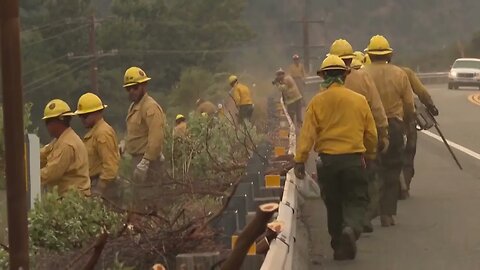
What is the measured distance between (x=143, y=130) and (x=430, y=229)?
3246 millimetres

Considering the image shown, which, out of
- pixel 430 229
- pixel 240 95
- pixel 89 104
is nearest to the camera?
pixel 89 104

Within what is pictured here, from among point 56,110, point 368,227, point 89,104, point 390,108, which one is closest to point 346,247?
point 368,227

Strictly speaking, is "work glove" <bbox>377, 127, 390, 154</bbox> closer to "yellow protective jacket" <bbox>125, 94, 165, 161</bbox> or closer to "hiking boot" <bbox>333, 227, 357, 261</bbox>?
"hiking boot" <bbox>333, 227, 357, 261</bbox>

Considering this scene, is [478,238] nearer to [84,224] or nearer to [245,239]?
[84,224]

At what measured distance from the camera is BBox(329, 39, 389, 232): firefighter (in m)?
12.4

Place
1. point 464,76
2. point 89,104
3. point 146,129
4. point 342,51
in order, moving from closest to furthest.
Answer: point 89,104, point 146,129, point 342,51, point 464,76

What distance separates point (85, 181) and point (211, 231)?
214 cm

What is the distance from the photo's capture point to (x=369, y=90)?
41.5ft

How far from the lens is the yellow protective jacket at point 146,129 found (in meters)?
12.3

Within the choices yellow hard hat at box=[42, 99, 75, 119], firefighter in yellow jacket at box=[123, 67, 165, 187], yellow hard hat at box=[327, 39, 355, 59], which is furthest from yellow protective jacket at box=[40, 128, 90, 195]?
yellow hard hat at box=[327, 39, 355, 59]

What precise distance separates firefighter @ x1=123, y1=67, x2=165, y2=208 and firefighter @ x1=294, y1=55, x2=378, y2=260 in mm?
1810

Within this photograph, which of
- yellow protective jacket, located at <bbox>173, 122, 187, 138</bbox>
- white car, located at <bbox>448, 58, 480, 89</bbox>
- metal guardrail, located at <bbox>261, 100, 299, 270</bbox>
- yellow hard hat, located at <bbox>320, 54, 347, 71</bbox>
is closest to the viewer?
metal guardrail, located at <bbox>261, 100, 299, 270</bbox>

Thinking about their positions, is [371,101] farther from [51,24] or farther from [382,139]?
[51,24]

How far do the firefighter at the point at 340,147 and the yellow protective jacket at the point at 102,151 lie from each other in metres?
1.72
